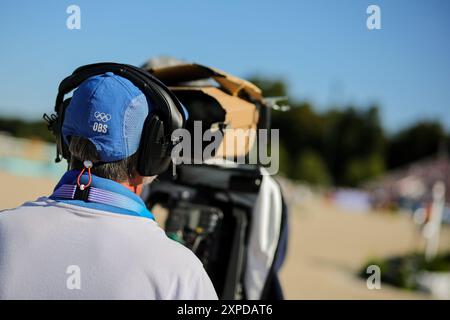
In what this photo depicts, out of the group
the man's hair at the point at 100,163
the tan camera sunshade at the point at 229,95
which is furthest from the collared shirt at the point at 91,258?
the tan camera sunshade at the point at 229,95

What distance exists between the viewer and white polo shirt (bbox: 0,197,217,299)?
1.14m

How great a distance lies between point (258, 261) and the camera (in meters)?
2.53

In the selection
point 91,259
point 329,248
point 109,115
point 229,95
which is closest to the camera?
point 91,259

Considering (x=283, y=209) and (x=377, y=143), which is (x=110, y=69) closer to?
(x=283, y=209)

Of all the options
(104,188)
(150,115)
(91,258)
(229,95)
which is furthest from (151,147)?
(229,95)

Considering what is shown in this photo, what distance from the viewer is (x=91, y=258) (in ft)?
3.82

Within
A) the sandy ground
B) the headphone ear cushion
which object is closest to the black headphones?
the headphone ear cushion

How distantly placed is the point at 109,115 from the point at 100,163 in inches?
5.5

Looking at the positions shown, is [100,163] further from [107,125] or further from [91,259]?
[91,259]

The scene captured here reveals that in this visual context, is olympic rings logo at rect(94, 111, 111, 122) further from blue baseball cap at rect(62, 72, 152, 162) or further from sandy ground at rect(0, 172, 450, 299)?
sandy ground at rect(0, 172, 450, 299)

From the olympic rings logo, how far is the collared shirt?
22cm

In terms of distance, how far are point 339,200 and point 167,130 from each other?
38.1 m

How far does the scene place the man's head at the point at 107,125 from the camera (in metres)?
1.29

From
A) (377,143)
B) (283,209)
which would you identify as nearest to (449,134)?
(377,143)
